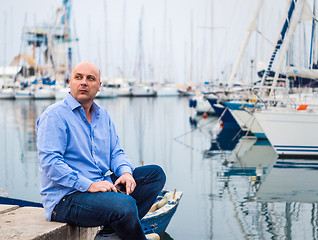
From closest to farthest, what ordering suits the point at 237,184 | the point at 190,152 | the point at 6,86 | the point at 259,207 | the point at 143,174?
the point at 143,174 → the point at 259,207 → the point at 237,184 → the point at 190,152 → the point at 6,86

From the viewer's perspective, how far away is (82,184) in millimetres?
3430

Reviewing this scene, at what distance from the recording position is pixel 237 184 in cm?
1159

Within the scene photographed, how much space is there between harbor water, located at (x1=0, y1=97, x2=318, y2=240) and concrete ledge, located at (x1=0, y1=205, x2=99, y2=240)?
3745 millimetres

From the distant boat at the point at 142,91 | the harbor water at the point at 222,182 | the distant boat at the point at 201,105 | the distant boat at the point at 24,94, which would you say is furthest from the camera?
the distant boat at the point at 142,91

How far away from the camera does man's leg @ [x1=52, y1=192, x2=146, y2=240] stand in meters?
3.34

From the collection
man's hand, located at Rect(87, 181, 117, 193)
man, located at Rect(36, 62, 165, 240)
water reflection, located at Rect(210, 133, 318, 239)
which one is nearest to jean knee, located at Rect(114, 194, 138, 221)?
man, located at Rect(36, 62, 165, 240)

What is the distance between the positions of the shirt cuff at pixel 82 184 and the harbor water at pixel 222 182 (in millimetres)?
4315

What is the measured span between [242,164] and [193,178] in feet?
9.50

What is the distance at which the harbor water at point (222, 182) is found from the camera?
8.00 m

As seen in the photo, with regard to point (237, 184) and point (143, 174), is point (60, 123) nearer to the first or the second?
point (143, 174)

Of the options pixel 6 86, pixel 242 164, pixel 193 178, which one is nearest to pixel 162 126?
pixel 242 164

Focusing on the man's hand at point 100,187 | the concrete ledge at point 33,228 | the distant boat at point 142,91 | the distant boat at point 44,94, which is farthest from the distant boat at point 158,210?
the distant boat at point 142,91

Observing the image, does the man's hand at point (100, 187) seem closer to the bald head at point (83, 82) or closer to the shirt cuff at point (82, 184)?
the shirt cuff at point (82, 184)

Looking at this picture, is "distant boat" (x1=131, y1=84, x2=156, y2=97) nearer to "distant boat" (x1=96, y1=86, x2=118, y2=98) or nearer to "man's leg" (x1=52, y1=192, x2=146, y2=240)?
"distant boat" (x1=96, y1=86, x2=118, y2=98)
